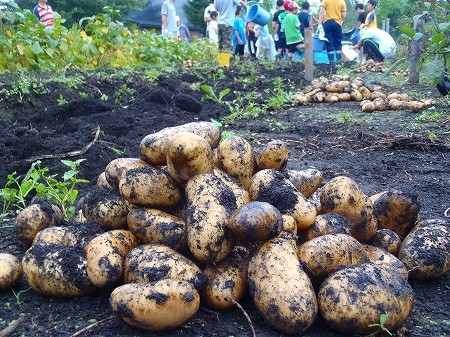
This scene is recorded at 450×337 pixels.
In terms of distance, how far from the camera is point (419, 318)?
2.07 metres

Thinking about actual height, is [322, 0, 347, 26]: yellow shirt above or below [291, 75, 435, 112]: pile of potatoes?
above

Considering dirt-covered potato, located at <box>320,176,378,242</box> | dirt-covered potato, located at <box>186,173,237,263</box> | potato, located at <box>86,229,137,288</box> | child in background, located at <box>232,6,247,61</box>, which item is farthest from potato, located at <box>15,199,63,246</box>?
child in background, located at <box>232,6,247,61</box>

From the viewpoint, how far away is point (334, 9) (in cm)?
1421

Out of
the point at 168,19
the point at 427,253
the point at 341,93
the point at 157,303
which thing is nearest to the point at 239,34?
the point at 168,19

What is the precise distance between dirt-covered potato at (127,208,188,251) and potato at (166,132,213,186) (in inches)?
7.9

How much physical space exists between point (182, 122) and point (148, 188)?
143 inches

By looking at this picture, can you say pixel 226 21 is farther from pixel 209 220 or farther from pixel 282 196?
pixel 209 220

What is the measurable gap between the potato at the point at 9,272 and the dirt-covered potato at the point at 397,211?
5.72 feet

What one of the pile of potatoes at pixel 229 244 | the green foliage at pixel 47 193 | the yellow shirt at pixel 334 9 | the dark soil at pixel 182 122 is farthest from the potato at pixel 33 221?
the yellow shirt at pixel 334 9

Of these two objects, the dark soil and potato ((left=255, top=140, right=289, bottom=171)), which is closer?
the dark soil

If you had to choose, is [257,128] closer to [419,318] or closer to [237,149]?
[237,149]

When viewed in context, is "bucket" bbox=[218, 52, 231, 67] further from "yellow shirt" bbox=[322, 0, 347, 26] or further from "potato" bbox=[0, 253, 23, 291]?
"potato" bbox=[0, 253, 23, 291]

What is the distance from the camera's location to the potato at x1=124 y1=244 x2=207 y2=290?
1.98 meters

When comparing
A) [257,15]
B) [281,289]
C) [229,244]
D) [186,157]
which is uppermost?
[257,15]
